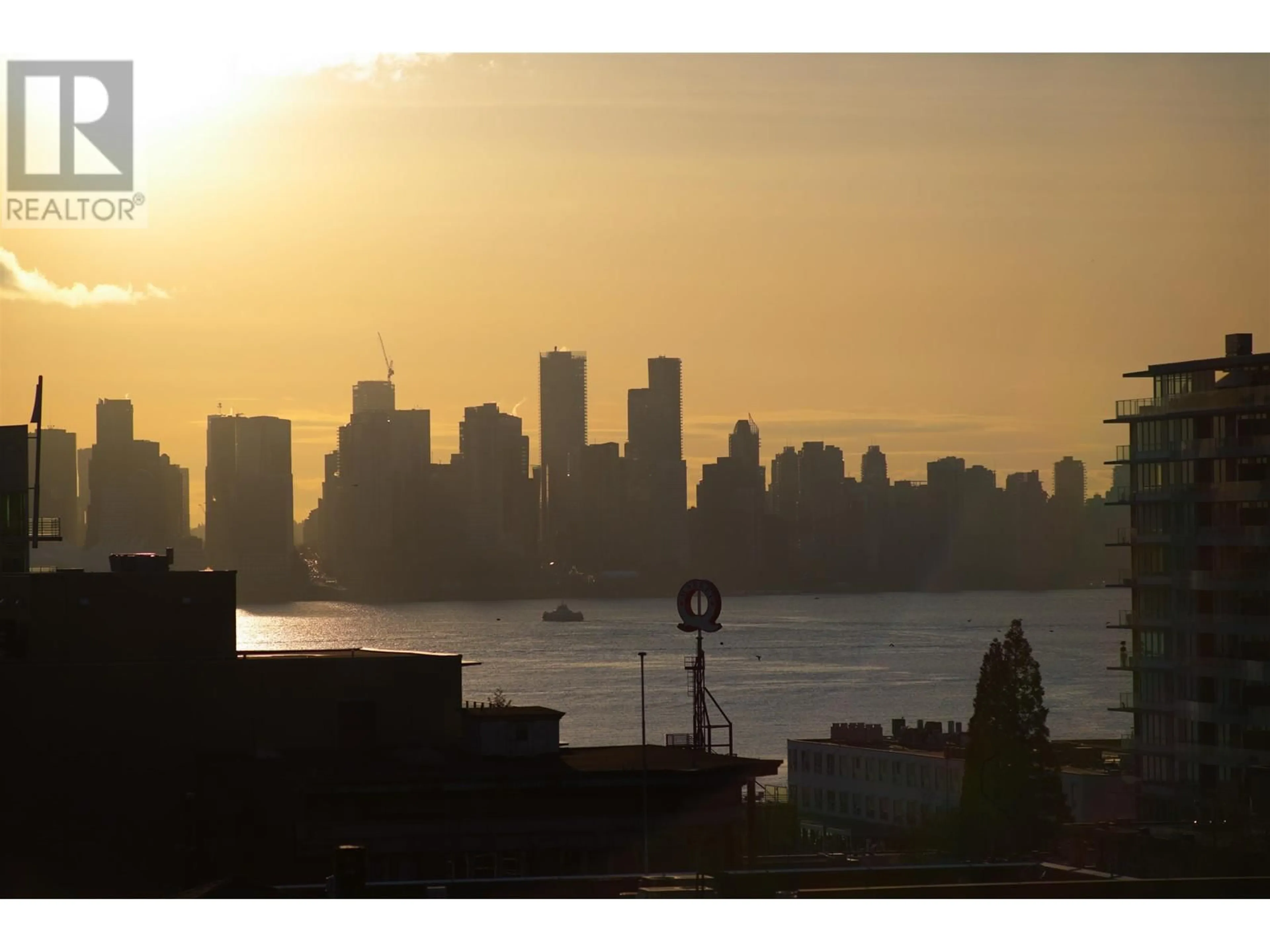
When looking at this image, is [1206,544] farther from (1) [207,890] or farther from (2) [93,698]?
(1) [207,890]

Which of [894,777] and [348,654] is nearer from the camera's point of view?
[348,654]

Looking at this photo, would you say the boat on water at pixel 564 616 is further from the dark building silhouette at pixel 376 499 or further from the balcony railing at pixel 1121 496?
the balcony railing at pixel 1121 496

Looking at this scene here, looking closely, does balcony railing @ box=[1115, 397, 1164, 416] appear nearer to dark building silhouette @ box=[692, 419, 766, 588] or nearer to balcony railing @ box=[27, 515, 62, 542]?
balcony railing @ box=[27, 515, 62, 542]

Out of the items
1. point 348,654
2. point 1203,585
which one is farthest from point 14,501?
point 1203,585

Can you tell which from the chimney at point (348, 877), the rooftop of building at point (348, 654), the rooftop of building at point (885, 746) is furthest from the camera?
the rooftop of building at point (885, 746)

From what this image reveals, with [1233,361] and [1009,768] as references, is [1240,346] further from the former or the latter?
[1009,768]

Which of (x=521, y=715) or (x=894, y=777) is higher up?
(x=521, y=715)

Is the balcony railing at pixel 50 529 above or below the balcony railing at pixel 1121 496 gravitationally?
below

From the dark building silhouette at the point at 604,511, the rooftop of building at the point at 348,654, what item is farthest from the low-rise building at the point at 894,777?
the dark building silhouette at the point at 604,511

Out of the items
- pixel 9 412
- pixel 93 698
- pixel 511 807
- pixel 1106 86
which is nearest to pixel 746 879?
pixel 511 807
